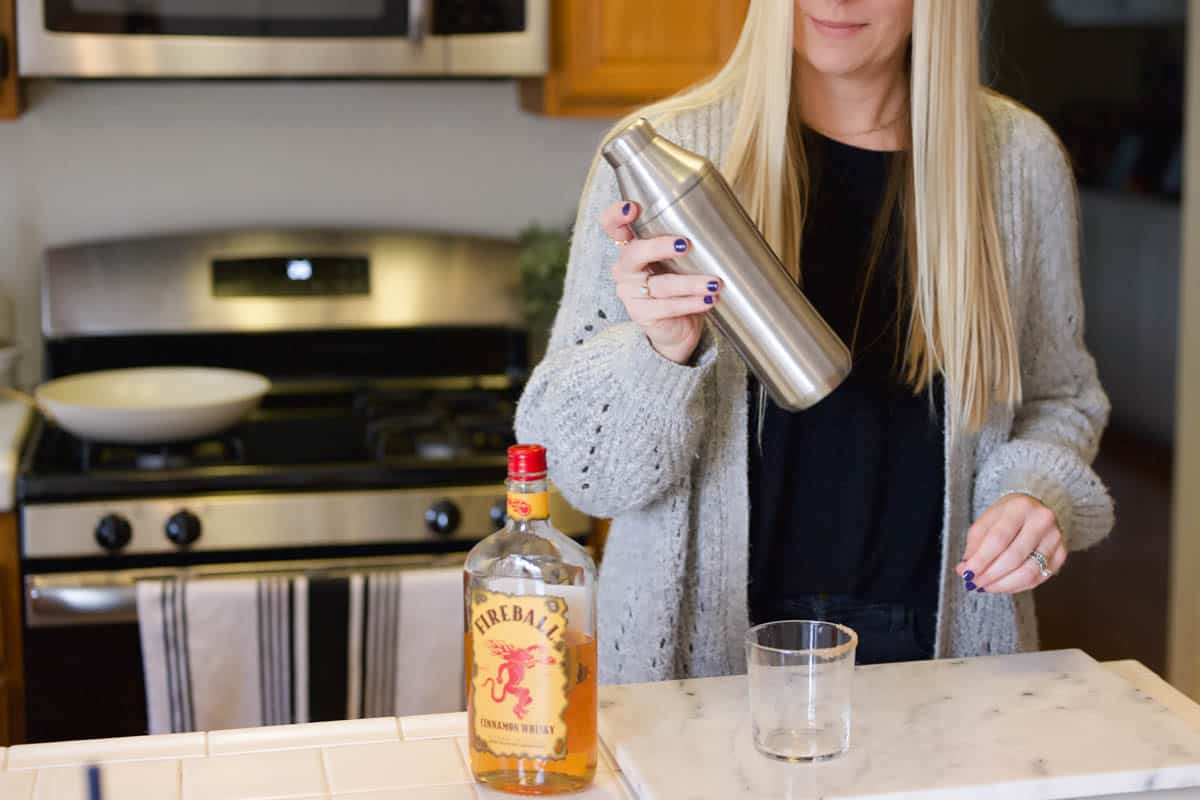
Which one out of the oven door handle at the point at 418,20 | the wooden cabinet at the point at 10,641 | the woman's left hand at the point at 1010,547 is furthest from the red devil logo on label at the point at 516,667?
the oven door handle at the point at 418,20

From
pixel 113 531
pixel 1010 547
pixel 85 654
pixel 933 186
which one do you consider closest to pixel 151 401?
pixel 113 531

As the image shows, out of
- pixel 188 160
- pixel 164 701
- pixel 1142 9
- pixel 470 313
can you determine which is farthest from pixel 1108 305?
pixel 164 701

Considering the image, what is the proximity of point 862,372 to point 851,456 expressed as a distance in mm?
82

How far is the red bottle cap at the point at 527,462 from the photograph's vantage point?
954 millimetres

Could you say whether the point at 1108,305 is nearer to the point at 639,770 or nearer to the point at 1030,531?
the point at 1030,531

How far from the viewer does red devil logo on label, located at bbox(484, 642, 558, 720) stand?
981mm

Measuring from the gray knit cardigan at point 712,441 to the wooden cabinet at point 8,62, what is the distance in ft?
4.36

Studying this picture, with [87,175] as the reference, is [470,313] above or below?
below

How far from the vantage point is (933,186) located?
55.1 inches

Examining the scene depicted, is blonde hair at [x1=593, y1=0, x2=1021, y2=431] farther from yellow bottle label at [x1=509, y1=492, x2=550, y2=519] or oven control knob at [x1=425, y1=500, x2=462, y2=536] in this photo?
oven control knob at [x1=425, y1=500, x2=462, y2=536]

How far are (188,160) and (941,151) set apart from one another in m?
1.66

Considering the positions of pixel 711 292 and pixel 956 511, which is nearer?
pixel 711 292

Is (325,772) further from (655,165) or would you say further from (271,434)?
(271,434)

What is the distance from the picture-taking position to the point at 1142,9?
2947mm
